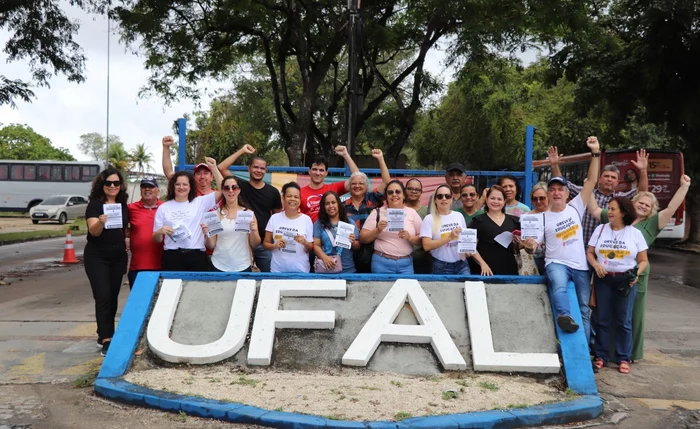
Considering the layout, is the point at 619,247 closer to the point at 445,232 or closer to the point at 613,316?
the point at 613,316

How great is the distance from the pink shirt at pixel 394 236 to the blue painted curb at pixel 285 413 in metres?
0.35

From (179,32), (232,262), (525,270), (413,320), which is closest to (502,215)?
(525,270)

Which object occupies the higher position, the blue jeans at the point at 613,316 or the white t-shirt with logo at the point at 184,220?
the white t-shirt with logo at the point at 184,220

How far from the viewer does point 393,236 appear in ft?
21.9

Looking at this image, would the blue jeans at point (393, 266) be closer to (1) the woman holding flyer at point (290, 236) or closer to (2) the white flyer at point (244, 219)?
(1) the woman holding flyer at point (290, 236)

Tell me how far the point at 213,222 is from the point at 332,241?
46.4 inches

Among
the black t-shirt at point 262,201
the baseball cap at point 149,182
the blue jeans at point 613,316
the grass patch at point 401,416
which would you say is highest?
the baseball cap at point 149,182

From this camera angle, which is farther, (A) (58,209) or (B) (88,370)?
(A) (58,209)

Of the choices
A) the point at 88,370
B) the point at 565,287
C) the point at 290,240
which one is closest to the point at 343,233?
the point at 290,240

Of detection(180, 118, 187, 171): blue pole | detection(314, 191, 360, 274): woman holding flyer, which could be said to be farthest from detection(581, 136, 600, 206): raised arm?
detection(180, 118, 187, 171): blue pole

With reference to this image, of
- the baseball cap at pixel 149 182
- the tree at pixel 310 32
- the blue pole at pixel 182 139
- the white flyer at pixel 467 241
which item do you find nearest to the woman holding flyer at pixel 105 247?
the baseball cap at pixel 149 182

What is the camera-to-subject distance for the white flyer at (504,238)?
653 centimetres

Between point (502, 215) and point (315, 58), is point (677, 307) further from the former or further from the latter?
point (315, 58)

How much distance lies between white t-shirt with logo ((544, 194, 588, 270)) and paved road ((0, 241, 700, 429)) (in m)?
1.19
